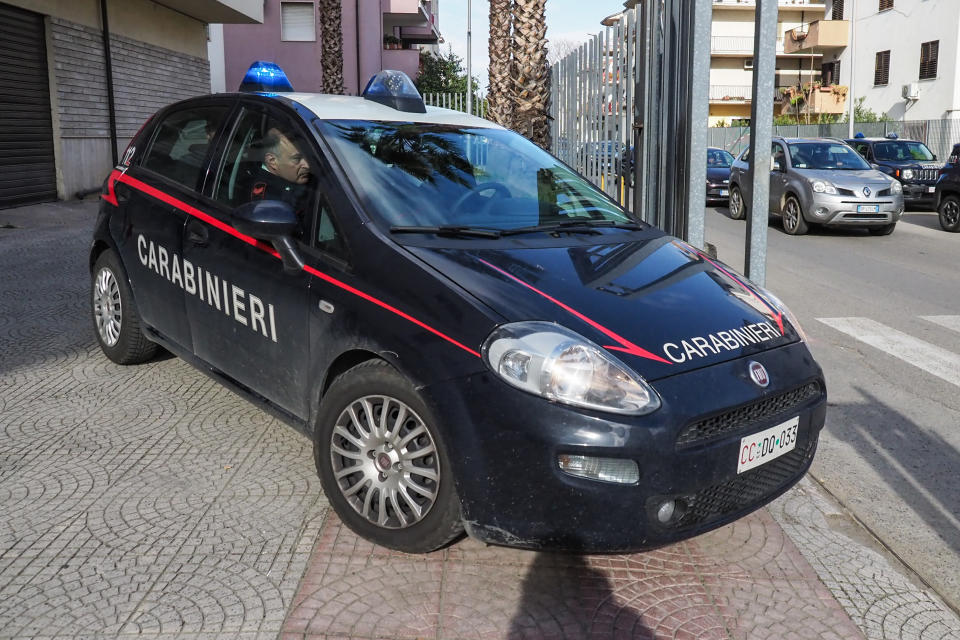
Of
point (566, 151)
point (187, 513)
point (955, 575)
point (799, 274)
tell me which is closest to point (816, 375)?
point (955, 575)

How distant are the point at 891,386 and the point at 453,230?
12.4ft

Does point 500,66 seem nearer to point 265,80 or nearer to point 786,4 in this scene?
point 265,80

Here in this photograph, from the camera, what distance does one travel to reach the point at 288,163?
3.97 metres

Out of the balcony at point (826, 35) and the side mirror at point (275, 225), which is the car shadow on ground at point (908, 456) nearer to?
the side mirror at point (275, 225)

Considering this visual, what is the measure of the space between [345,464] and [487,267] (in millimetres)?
898

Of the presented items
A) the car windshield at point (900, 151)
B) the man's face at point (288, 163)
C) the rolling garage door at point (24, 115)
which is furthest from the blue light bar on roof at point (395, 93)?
the car windshield at point (900, 151)

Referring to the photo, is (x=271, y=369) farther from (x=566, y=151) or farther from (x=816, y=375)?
(x=566, y=151)

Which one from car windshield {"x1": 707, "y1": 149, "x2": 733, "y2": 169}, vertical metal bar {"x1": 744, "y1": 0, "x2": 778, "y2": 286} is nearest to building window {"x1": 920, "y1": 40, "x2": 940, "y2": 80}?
car windshield {"x1": 707, "y1": 149, "x2": 733, "y2": 169}

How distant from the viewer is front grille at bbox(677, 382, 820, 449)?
2.94 metres

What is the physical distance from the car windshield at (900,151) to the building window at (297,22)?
20.7 meters

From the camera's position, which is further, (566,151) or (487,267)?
(566,151)

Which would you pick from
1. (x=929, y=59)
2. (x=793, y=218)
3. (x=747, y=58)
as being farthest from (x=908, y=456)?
(x=747, y=58)

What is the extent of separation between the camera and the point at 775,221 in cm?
1747

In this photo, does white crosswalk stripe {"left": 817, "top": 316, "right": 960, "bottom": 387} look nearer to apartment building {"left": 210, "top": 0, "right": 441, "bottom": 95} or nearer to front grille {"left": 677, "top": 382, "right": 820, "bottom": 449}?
front grille {"left": 677, "top": 382, "right": 820, "bottom": 449}
